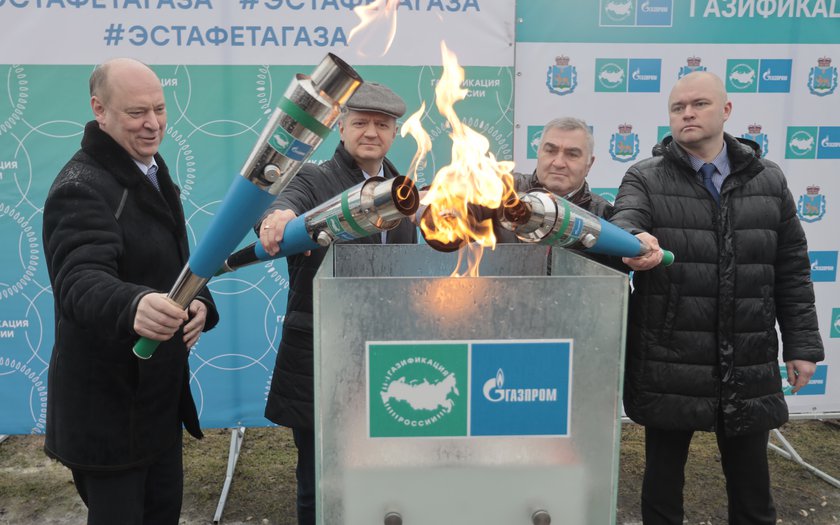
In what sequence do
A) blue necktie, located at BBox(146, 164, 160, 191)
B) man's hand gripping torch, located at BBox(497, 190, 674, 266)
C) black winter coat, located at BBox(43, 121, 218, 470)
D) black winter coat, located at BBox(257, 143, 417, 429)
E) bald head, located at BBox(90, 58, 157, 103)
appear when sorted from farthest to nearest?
black winter coat, located at BBox(257, 143, 417, 429) < blue necktie, located at BBox(146, 164, 160, 191) < bald head, located at BBox(90, 58, 157, 103) < black winter coat, located at BBox(43, 121, 218, 470) < man's hand gripping torch, located at BBox(497, 190, 674, 266)

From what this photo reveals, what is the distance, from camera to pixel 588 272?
1555mm

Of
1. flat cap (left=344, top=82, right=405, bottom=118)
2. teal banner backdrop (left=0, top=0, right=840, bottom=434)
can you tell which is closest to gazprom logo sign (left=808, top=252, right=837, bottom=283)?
teal banner backdrop (left=0, top=0, right=840, bottom=434)

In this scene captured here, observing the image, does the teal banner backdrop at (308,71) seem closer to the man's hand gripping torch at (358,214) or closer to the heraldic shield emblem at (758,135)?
the heraldic shield emblem at (758,135)

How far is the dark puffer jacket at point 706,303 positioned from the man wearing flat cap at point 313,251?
36.3 inches

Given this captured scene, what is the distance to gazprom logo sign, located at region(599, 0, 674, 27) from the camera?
3.33m

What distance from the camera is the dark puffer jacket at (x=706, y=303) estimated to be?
2.26 m

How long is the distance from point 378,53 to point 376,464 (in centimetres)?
253

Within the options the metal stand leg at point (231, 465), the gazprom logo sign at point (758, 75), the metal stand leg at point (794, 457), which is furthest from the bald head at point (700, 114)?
the metal stand leg at point (231, 465)

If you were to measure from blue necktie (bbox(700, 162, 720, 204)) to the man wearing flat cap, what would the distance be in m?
1.10

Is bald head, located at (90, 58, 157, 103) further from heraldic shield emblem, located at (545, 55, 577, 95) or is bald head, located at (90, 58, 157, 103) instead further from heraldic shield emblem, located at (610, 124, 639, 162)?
heraldic shield emblem, located at (610, 124, 639, 162)

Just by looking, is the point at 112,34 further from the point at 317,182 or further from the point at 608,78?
the point at 608,78

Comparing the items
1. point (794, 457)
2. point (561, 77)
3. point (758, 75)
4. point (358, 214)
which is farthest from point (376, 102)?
point (794, 457)

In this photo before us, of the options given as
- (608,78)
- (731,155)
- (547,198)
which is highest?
(608,78)

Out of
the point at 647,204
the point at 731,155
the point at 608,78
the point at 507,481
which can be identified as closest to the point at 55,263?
the point at 507,481
